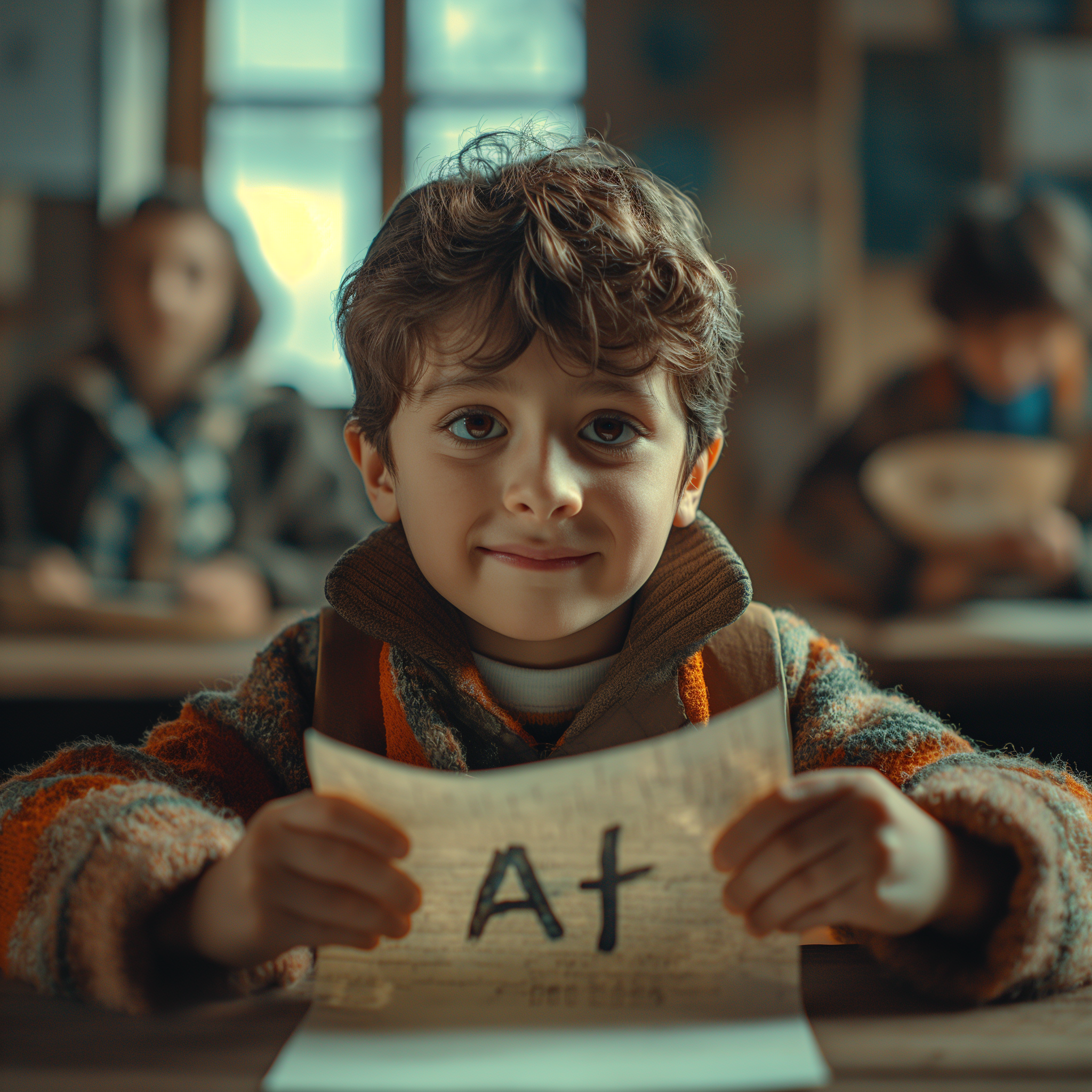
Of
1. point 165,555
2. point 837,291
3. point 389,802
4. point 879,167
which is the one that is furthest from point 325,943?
point 879,167

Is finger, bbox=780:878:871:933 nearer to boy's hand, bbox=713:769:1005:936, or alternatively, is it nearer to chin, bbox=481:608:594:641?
boy's hand, bbox=713:769:1005:936

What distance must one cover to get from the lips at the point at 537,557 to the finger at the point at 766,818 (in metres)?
0.14

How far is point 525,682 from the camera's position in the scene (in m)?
0.52

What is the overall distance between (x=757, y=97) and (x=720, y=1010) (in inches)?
108

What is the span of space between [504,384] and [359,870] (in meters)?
0.20

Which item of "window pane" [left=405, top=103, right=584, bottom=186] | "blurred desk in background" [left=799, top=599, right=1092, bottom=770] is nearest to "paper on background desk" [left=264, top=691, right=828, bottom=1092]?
"blurred desk in background" [left=799, top=599, right=1092, bottom=770]

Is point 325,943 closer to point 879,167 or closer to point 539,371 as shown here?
point 539,371

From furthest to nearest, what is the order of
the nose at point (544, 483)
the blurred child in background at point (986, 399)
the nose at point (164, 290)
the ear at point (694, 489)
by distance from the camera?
the nose at point (164, 290) → the blurred child in background at point (986, 399) → the ear at point (694, 489) → the nose at point (544, 483)

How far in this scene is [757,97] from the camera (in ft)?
8.91

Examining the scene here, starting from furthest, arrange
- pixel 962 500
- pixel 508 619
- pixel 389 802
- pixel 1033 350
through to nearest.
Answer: pixel 1033 350 → pixel 962 500 → pixel 508 619 → pixel 389 802

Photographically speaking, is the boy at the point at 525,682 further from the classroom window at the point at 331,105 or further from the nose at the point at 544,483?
the classroom window at the point at 331,105

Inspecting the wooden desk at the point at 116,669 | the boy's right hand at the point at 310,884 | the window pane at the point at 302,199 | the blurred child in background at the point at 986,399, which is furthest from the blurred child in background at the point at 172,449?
the boy's right hand at the point at 310,884

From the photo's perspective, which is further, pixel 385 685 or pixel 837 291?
pixel 837 291

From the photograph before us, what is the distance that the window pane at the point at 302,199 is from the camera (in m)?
2.71
